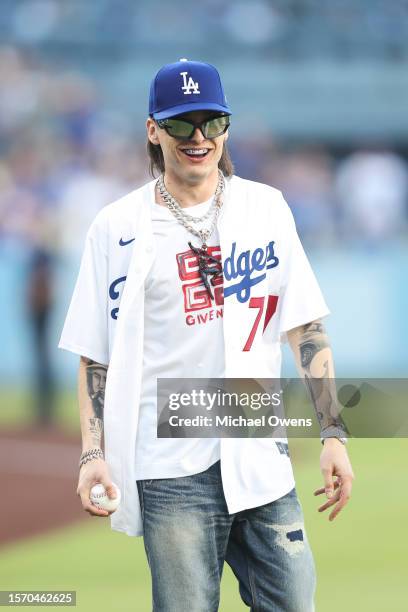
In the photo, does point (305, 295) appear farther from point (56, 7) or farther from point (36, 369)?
point (56, 7)

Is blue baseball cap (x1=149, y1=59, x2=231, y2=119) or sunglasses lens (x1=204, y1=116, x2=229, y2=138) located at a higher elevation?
blue baseball cap (x1=149, y1=59, x2=231, y2=119)

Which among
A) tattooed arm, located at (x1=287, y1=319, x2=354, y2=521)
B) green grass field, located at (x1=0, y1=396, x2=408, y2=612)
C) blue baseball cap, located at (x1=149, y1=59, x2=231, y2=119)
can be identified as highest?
blue baseball cap, located at (x1=149, y1=59, x2=231, y2=119)

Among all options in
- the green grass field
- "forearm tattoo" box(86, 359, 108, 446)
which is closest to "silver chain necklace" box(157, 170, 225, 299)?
"forearm tattoo" box(86, 359, 108, 446)

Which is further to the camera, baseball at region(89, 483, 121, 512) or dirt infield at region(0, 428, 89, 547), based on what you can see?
dirt infield at region(0, 428, 89, 547)

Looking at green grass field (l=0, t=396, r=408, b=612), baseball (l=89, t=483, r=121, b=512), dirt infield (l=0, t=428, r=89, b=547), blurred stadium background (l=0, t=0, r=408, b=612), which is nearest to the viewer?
baseball (l=89, t=483, r=121, b=512)

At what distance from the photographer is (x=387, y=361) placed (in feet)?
47.9

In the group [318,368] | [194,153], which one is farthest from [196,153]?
[318,368]

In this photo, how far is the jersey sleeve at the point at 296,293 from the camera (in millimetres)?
3611

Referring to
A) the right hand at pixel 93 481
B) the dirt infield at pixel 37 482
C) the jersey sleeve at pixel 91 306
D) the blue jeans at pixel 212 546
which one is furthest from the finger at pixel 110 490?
the dirt infield at pixel 37 482

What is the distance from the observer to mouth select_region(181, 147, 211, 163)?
3.55 metres

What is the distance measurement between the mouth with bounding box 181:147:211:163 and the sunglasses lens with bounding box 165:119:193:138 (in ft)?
0.14

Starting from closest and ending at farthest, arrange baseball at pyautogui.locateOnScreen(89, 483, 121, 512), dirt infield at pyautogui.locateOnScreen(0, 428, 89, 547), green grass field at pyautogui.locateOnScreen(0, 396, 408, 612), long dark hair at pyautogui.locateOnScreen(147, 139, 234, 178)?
baseball at pyautogui.locateOnScreen(89, 483, 121, 512) → long dark hair at pyautogui.locateOnScreen(147, 139, 234, 178) → green grass field at pyautogui.locateOnScreen(0, 396, 408, 612) → dirt infield at pyautogui.locateOnScreen(0, 428, 89, 547)

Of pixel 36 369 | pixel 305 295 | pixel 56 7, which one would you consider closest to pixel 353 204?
pixel 36 369

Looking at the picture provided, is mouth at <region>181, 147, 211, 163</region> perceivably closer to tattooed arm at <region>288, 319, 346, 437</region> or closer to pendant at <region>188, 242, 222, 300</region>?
pendant at <region>188, 242, 222, 300</region>
